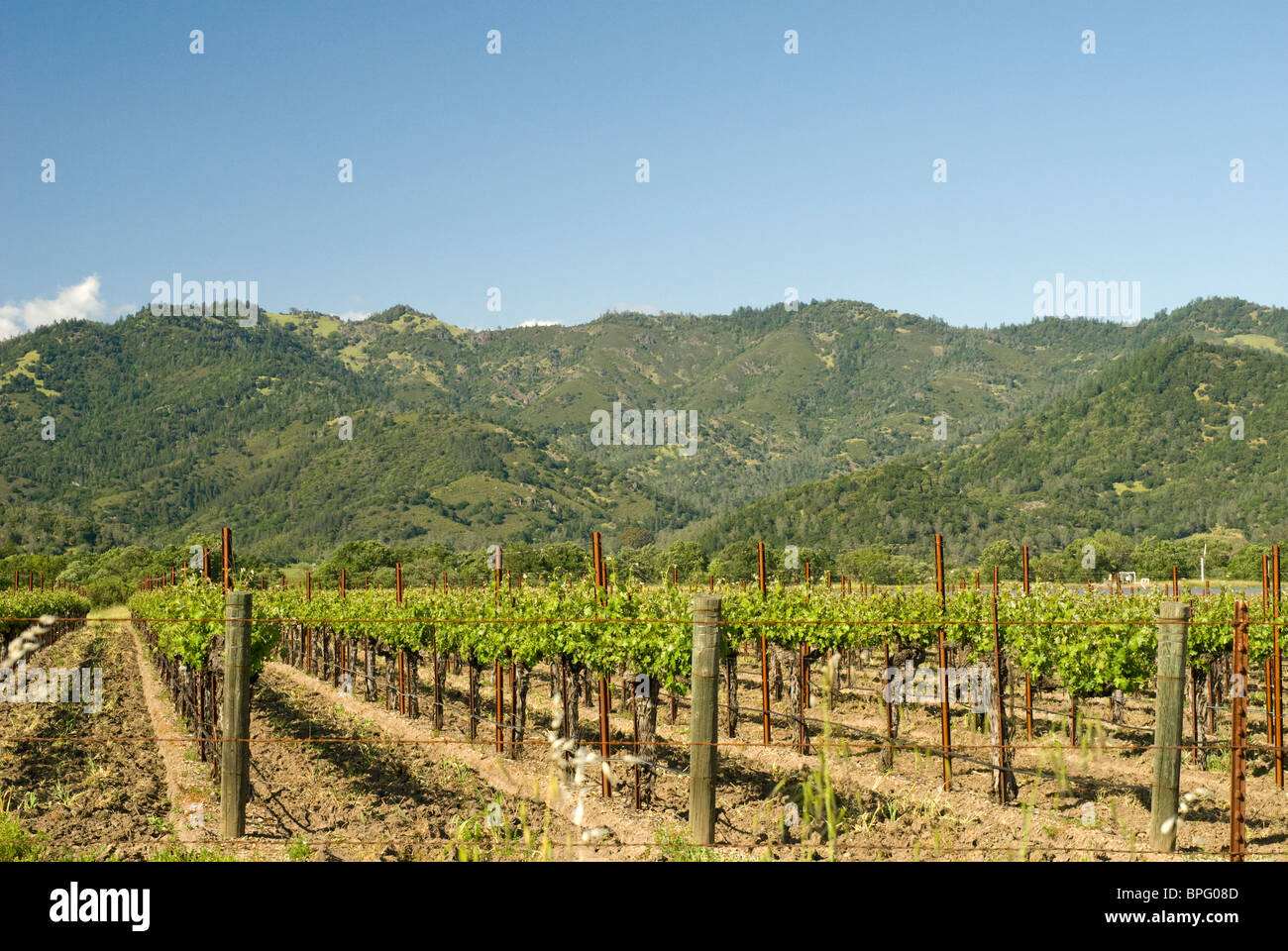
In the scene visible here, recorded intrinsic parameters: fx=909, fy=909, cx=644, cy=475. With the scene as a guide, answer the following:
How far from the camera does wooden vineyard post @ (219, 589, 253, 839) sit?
19.9 ft

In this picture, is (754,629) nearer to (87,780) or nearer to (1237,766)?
(87,780)

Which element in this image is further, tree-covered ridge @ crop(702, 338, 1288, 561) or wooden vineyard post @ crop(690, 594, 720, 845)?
tree-covered ridge @ crop(702, 338, 1288, 561)

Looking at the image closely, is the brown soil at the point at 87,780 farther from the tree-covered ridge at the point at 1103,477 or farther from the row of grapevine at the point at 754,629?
the tree-covered ridge at the point at 1103,477

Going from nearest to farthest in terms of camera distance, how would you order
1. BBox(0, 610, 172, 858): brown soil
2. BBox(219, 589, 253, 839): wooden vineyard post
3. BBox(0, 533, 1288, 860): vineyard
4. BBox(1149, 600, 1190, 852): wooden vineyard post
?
BBox(1149, 600, 1190, 852): wooden vineyard post
BBox(219, 589, 253, 839): wooden vineyard post
BBox(0, 533, 1288, 860): vineyard
BBox(0, 610, 172, 858): brown soil

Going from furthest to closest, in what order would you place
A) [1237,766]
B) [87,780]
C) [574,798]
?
[87,780] < [574,798] < [1237,766]

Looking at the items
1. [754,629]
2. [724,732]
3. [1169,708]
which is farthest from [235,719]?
[754,629]

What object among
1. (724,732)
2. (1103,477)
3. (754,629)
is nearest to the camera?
(724,732)

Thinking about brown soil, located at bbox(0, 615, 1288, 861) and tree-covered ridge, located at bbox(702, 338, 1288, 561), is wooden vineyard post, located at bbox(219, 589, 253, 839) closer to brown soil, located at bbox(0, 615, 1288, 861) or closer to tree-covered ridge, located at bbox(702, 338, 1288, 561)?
brown soil, located at bbox(0, 615, 1288, 861)

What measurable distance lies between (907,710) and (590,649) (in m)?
10.2

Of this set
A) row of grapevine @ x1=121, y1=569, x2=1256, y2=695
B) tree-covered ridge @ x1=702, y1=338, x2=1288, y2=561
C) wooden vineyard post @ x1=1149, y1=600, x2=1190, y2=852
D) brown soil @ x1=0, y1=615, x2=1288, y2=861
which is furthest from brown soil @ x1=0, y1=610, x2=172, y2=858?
tree-covered ridge @ x1=702, y1=338, x2=1288, y2=561

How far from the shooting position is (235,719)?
6.06 metres
